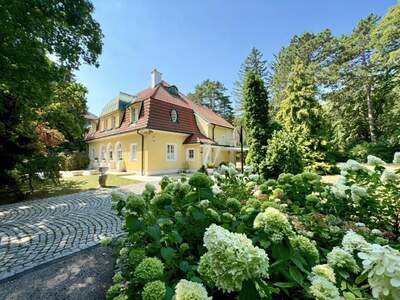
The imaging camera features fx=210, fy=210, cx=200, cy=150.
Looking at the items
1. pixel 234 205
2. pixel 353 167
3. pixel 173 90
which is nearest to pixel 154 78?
pixel 173 90

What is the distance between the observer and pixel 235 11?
31.7 ft

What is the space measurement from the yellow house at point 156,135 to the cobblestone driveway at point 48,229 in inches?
339

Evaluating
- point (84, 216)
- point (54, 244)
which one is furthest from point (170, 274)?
point (84, 216)

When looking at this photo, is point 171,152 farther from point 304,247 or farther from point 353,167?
point 304,247

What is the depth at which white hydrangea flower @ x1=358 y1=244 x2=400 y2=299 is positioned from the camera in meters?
0.73

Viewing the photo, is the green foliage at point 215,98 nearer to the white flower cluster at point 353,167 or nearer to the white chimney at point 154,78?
the white chimney at point 154,78

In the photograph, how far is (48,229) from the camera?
4859mm

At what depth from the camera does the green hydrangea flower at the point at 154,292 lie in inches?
45.9

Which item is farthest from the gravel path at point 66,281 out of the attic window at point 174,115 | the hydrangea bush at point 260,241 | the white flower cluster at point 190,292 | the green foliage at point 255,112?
the attic window at point 174,115

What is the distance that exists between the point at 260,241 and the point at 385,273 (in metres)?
0.67

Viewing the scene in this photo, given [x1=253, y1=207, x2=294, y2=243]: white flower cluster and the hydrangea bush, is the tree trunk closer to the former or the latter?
the hydrangea bush

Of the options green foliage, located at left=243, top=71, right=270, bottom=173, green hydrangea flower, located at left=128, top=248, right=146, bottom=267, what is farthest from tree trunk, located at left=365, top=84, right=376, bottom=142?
green hydrangea flower, located at left=128, top=248, right=146, bottom=267

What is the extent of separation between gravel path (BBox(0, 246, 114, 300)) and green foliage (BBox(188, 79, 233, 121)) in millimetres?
41170

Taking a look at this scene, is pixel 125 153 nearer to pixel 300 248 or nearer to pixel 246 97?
pixel 246 97
